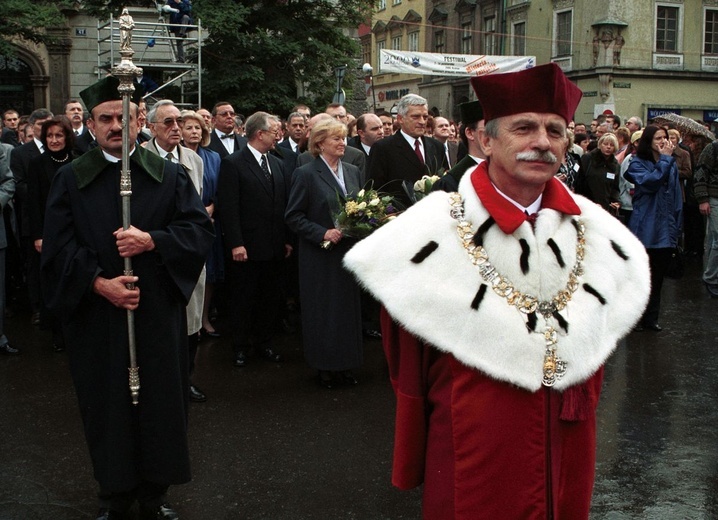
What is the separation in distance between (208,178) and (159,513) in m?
4.16

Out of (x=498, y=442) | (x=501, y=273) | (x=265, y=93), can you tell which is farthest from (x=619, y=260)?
(x=265, y=93)

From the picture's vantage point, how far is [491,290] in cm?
264

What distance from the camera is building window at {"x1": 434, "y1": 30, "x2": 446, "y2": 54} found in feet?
158

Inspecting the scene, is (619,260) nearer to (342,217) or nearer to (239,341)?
(342,217)

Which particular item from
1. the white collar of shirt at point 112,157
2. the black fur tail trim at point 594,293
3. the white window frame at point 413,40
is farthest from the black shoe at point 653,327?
the white window frame at point 413,40

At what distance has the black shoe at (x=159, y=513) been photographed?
14.5ft

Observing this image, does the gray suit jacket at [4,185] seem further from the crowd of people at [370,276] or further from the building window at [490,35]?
the building window at [490,35]

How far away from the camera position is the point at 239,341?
25.2ft

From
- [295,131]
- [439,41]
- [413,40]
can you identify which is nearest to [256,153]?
[295,131]

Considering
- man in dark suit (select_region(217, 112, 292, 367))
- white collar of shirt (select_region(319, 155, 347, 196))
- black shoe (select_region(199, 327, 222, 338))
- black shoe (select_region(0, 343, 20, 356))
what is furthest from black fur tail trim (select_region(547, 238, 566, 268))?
black shoe (select_region(0, 343, 20, 356))

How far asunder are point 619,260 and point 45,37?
65.4ft

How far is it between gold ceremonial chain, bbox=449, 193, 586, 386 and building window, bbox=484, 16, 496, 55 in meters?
41.5

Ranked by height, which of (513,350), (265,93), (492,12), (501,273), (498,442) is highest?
(492,12)

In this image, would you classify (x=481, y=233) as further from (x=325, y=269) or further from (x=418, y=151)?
(x=418, y=151)
